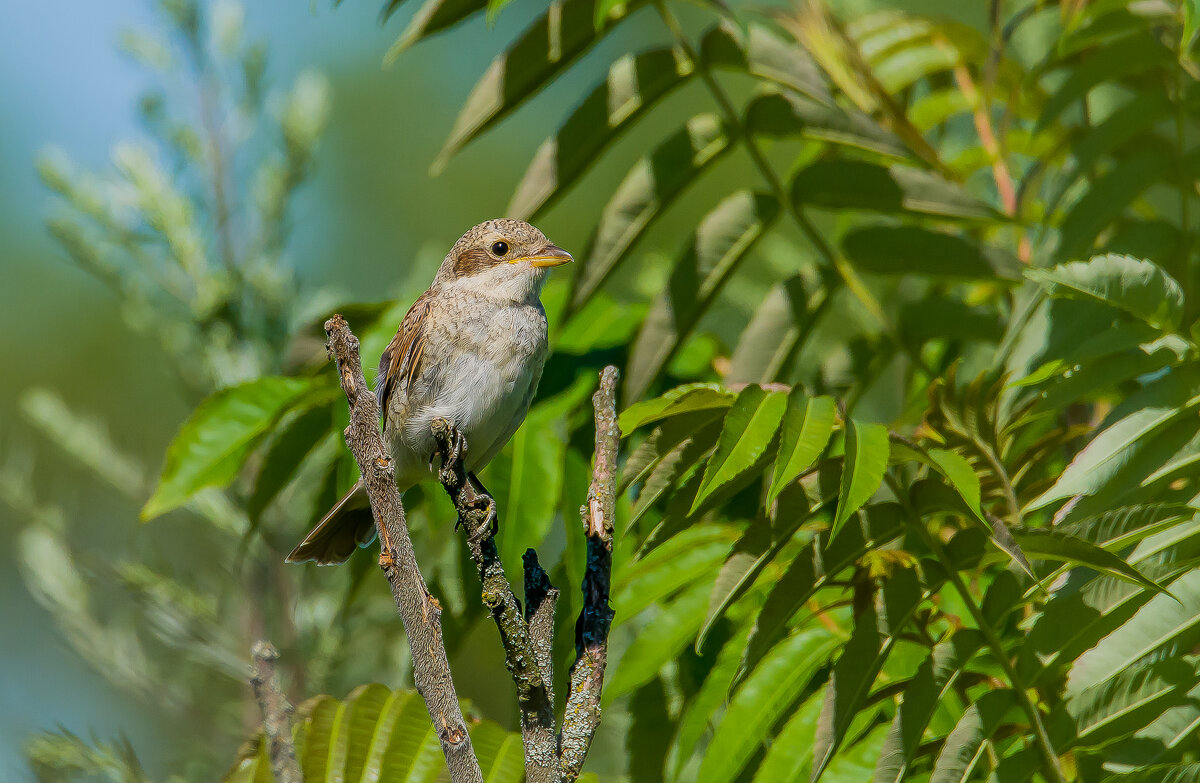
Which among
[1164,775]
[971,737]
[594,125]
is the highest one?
[594,125]

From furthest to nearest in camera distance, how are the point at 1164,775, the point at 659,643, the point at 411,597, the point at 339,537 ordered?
the point at 339,537, the point at 659,643, the point at 1164,775, the point at 411,597

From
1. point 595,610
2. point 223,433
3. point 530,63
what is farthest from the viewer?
point 530,63

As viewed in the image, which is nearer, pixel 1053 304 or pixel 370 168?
pixel 1053 304

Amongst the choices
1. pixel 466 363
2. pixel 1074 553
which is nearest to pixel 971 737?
pixel 1074 553

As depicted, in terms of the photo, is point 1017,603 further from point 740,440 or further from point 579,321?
point 579,321

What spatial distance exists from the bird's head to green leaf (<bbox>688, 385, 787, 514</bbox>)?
4.69 ft

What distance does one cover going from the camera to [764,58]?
11.3ft

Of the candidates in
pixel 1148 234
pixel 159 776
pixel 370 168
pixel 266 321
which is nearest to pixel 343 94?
pixel 370 168

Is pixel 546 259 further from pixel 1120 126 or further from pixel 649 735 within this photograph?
pixel 1120 126

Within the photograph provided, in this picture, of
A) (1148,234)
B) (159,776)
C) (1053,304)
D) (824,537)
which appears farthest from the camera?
(159,776)

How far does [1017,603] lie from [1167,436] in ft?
1.76

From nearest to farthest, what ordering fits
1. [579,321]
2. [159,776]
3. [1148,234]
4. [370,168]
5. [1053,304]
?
1. [1053,304]
2. [1148,234]
3. [579,321]
4. [159,776]
5. [370,168]

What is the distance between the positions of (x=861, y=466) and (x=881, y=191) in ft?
4.76

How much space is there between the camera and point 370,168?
1371 centimetres
